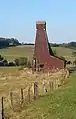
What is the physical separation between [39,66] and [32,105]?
5229 centimetres

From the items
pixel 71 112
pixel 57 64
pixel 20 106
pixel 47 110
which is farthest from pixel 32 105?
pixel 57 64

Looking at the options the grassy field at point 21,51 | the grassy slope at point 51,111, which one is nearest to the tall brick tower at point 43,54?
the grassy slope at point 51,111

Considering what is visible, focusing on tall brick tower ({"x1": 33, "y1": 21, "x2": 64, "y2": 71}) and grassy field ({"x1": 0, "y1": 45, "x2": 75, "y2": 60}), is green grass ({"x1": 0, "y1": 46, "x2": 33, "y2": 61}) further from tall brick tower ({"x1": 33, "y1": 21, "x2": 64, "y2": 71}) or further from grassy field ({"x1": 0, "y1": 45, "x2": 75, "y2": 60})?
tall brick tower ({"x1": 33, "y1": 21, "x2": 64, "y2": 71})

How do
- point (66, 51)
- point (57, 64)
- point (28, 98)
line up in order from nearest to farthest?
point (28, 98)
point (57, 64)
point (66, 51)

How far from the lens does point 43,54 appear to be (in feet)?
237

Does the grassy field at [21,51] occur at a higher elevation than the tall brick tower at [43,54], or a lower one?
lower

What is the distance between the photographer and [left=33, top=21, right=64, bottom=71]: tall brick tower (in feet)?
233

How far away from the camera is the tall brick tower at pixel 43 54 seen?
71.0 meters

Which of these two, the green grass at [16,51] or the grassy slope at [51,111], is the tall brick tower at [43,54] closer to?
the grassy slope at [51,111]

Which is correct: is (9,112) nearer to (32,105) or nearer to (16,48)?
(32,105)

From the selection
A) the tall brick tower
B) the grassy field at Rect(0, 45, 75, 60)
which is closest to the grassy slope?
the tall brick tower

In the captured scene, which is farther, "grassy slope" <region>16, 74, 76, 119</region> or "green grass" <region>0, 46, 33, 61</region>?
"green grass" <region>0, 46, 33, 61</region>

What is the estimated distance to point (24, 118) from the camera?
15.4m

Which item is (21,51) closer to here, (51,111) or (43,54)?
(43,54)
